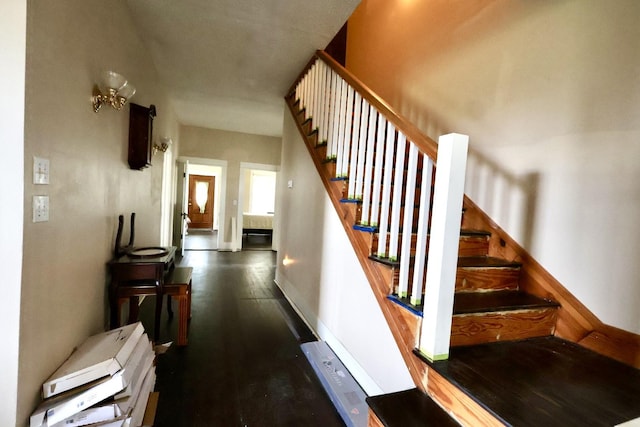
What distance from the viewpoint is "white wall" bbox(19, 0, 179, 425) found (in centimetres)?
118

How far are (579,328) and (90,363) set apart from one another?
8.08 feet

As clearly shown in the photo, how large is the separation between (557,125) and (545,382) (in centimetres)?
137

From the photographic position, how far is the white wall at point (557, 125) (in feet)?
4.67

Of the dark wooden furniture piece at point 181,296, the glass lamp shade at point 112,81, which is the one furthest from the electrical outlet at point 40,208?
the dark wooden furniture piece at point 181,296

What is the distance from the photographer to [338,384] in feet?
6.09

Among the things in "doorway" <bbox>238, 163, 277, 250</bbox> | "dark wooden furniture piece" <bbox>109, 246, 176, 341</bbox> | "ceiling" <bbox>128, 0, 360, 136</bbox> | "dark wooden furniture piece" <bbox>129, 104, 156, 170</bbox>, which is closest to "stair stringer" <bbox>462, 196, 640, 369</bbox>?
"ceiling" <bbox>128, 0, 360, 136</bbox>

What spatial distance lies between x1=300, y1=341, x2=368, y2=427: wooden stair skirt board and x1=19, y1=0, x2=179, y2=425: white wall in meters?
1.42

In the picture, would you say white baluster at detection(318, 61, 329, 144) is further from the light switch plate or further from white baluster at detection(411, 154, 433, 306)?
the light switch plate

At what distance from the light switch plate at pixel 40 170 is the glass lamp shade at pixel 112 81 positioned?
70cm

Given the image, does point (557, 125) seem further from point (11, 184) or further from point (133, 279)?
point (133, 279)

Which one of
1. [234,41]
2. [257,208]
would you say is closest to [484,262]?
[234,41]

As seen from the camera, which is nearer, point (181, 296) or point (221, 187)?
point (181, 296)

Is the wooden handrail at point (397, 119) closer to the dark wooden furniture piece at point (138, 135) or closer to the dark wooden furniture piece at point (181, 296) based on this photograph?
the dark wooden furniture piece at point (138, 135)

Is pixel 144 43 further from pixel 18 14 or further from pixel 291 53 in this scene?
pixel 18 14
